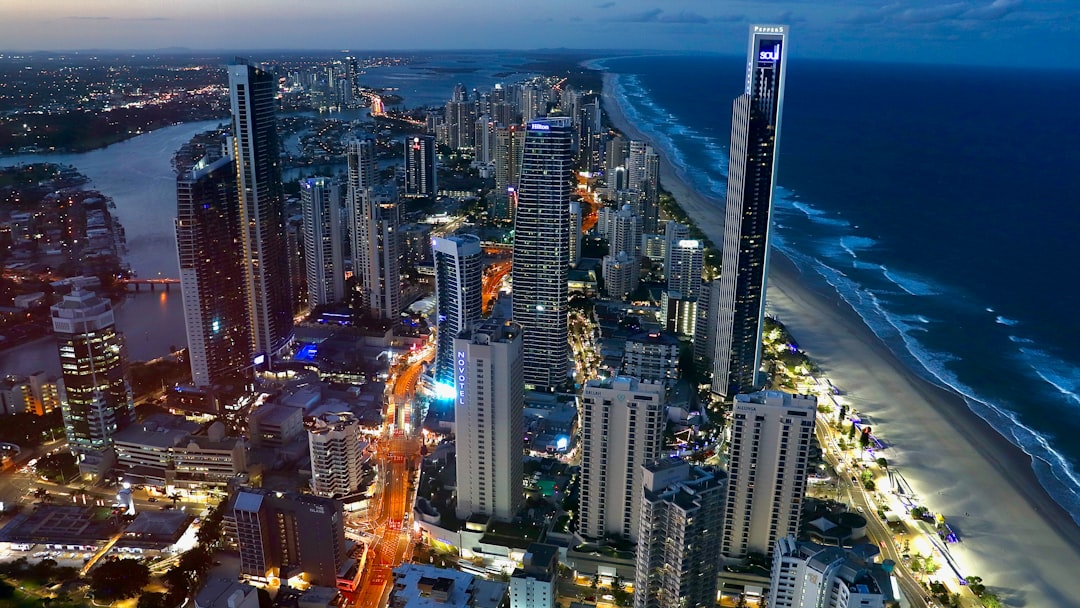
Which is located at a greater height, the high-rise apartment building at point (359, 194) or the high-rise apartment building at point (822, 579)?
the high-rise apartment building at point (359, 194)

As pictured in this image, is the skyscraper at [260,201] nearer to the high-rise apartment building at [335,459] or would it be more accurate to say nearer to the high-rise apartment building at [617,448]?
the high-rise apartment building at [335,459]

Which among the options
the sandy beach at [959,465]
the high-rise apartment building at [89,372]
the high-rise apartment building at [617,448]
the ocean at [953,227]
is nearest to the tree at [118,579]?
the high-rise apartment building at [89,372]

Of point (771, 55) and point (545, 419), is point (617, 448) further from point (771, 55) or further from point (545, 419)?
point (771, 55)

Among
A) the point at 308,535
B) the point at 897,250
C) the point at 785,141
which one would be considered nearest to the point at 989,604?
the point at 308,535

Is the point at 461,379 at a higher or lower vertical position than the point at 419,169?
lower

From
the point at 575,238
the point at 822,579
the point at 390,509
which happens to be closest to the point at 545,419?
the point at 390,509

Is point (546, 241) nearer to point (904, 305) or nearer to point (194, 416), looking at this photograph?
point (194, 416)
